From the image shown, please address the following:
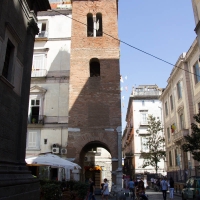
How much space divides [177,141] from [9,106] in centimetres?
2465

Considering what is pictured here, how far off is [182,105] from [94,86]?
43.1 ft

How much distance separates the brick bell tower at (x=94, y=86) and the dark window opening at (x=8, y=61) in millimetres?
9349

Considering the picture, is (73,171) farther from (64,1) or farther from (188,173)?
(64,1)

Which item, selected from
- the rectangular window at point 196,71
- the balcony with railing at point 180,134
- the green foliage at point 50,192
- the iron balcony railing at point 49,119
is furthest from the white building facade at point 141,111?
the green foliage at point 50,192

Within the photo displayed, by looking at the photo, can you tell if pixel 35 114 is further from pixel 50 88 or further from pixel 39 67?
pixel 39 67

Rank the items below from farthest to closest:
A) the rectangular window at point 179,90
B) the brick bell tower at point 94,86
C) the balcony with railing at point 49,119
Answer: the rectangular window at point 179,90 → the balcony with railing at point 49,119 → the brick bell tower at point 94,86

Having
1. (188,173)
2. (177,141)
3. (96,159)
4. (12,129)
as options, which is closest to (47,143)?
(96,159)

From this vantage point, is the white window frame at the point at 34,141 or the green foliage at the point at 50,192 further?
the white window frame at the point at 34,141

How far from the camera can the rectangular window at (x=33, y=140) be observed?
18578 millimetres

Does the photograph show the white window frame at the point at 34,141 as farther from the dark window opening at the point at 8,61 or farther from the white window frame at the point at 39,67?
the dark window opening at the point at 8,61

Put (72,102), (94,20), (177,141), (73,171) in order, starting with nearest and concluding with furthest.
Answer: (73,171), (72,102), (94,20), (177,141)

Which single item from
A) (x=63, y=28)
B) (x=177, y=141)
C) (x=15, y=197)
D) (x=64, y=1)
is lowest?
(x=15, y=197)

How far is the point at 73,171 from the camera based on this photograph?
55.7 ft

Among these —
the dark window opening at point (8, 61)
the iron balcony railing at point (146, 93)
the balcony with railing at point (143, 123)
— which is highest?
the iron balcony railing at point (146, 93)
